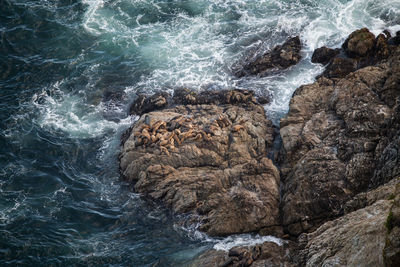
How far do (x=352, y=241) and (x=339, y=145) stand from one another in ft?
31.4

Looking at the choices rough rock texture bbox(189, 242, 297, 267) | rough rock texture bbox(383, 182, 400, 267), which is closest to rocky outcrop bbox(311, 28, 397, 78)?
rough rock texture bbox(189, 242, 297, 267)

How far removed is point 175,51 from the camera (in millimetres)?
36594

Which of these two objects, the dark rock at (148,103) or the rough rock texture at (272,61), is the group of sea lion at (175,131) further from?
the rough rock texture at (272,61)

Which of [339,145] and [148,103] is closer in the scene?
[339,145]

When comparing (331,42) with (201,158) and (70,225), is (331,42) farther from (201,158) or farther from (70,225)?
(70,225)

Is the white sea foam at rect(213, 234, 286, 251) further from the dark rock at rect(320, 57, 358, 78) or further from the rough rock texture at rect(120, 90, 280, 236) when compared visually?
the dark rock at rect(320, 57, 358, 78)

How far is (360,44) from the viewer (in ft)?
101

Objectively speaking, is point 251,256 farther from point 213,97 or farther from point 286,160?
point 213,97

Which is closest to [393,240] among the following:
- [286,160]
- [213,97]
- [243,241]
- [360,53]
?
[243,241]

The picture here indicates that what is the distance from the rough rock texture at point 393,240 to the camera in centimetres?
1097

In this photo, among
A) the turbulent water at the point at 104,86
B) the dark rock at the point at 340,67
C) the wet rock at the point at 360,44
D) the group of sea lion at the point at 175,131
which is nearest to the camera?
the turbulent water at the point at 104,86

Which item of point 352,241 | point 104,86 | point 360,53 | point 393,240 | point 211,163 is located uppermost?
point 360,53

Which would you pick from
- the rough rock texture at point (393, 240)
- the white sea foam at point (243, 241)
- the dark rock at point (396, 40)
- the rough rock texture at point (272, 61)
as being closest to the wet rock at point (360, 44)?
the dark rock at point (396, 40)

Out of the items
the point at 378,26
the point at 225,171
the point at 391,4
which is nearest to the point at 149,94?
the point at 225,171
